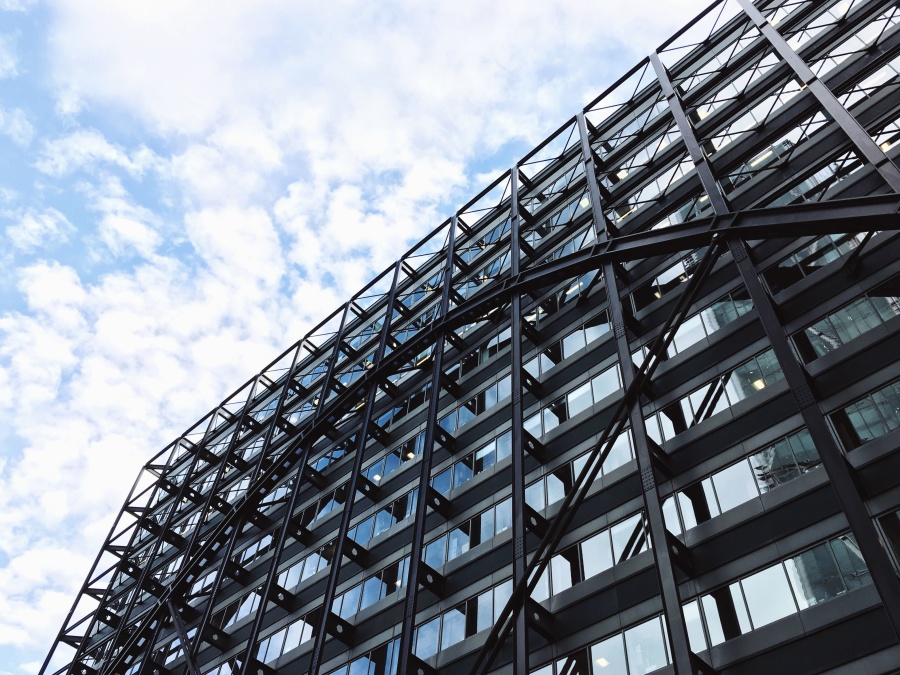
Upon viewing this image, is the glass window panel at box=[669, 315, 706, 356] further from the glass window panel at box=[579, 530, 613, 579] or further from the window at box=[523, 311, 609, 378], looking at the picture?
the glass window panel at box=[579, 530, 613, 579]

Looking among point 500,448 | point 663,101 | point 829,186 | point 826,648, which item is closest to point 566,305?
point 500,448

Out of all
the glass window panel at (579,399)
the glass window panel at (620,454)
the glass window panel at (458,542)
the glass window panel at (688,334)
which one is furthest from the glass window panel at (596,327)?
the glass window panel at (458,542)

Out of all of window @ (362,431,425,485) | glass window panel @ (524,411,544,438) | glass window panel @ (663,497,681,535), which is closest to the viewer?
glass window panel @ (663,497,681,535)

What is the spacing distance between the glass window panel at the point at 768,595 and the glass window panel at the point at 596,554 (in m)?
4.86

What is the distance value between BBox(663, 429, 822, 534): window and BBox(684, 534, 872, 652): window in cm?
235

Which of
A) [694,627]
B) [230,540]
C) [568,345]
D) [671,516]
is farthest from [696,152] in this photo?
[230,540]

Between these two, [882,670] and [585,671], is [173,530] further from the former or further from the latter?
[882,670]

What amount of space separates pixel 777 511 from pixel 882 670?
16.0ft

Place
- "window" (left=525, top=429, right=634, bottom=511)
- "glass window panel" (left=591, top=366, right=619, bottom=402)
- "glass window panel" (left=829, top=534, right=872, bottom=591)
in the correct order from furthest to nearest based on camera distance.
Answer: "glass window panel" (left=591, top=366, right=619, bottom=402), "window" (left=525, top=429, right=634, bottom=511), "glass window panel" (left=829, top=534, right=872, bottom=591)

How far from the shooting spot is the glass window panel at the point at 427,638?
2745 cm

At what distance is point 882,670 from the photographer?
16688mm

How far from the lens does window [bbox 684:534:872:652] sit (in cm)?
1870

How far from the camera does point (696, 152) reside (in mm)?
29469

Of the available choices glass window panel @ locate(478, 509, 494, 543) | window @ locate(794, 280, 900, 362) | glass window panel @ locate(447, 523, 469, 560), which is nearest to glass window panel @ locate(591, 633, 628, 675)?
glass window panel @ locate(478, 509, 494, 543)
